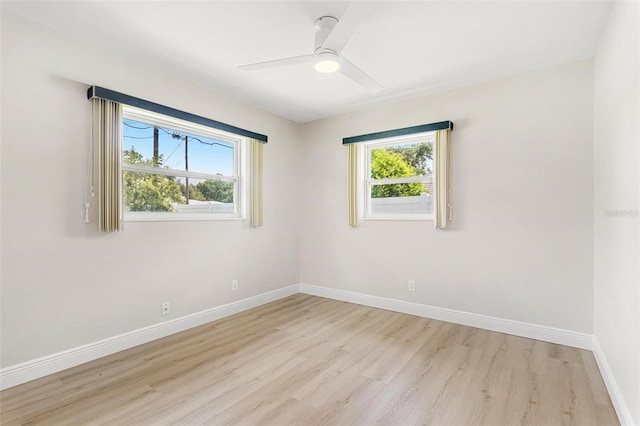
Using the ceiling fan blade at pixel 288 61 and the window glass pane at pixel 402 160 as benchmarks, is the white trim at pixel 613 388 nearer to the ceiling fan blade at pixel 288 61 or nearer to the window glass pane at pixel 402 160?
the window glass pane at pixel 402 160

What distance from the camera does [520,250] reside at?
3.06m

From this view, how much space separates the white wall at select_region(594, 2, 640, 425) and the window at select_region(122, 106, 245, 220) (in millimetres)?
3483

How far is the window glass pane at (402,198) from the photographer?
12.2 ft

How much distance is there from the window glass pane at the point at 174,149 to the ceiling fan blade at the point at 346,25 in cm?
199

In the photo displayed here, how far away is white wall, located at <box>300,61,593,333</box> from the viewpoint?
281 centimetres

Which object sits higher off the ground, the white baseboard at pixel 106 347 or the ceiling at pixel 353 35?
the ceiling at pixel 353 35

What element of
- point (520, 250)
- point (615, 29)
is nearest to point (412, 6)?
point (615, 29)

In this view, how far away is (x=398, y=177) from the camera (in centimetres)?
396

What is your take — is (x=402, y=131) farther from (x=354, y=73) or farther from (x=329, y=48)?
(x=329, y=48)

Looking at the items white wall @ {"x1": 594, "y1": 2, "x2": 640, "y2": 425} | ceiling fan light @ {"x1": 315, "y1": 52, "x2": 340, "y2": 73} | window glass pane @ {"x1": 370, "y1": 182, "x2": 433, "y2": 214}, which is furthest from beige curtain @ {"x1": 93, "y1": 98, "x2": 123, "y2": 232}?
white wall @ {"x1": 594, "y1": 2, "x2": 640, "y2": 425}

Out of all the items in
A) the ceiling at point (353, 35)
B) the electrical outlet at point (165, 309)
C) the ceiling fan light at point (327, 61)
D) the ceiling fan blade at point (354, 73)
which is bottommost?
the electrical outlet at point (165, 309)

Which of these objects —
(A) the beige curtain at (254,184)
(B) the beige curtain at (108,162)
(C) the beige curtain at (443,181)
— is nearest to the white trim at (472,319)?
(C) the beige curtain at (443,181)

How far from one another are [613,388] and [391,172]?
2.81 metres

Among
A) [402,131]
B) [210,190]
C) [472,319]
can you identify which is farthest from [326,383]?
[402,131]
